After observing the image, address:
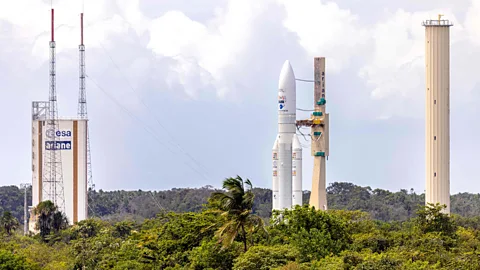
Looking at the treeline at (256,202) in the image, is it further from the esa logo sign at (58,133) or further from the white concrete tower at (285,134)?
the white concrete tower at (285,134)

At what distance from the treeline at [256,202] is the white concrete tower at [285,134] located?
61.0 meters

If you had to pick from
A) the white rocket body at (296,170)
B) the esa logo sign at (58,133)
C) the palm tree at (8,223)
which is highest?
the esa logo sign at (58,133)

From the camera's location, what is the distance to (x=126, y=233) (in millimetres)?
93875

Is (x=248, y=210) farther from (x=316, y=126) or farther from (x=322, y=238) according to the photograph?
(x=316, y=126)

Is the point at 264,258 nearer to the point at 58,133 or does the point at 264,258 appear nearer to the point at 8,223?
the point at 8,223

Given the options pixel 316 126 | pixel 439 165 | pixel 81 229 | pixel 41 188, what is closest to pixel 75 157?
pixel 41 188

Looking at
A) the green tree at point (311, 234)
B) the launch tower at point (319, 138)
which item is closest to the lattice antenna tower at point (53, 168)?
the launch tower at point (319, 138)

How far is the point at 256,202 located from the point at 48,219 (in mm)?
73308

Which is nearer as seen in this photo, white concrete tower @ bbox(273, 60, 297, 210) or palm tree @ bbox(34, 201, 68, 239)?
white concrete tower @ bbox(273, 60, 297, 210)

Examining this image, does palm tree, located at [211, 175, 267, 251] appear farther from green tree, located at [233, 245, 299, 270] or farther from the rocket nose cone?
the rocket nose cone

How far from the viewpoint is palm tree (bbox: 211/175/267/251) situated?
53875 mm

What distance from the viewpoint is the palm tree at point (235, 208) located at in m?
53.9

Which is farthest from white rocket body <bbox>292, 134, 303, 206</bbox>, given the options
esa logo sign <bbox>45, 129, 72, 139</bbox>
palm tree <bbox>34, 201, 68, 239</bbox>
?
esa logo sign <bbox>45, 129, 72, 139</bbox>

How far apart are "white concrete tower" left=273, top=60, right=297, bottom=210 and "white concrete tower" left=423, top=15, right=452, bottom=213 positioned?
13485mm
